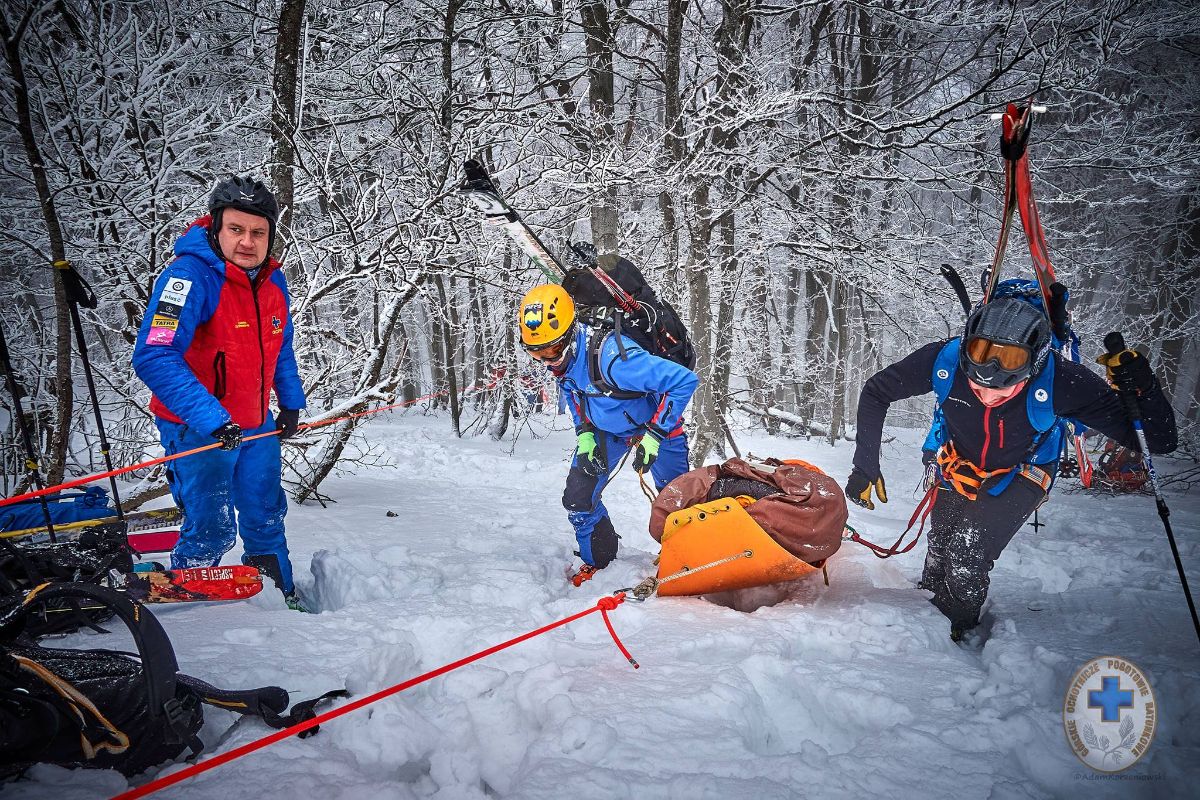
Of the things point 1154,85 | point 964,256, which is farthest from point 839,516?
point 1154,85

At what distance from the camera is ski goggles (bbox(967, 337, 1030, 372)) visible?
283cm

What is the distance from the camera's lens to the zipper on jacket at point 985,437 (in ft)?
10.2

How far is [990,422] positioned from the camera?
122 inches

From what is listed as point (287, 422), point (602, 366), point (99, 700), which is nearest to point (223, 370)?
point (287, 422)

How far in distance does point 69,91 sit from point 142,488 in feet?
11.2

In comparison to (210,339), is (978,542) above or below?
below

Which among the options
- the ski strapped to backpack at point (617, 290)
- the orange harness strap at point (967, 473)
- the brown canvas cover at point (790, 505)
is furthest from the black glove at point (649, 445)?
the orange harness strap at point (967, 473)

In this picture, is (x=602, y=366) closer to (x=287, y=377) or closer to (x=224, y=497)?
(x=287, y=377)

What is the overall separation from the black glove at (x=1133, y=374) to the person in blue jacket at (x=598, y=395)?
2258 mm

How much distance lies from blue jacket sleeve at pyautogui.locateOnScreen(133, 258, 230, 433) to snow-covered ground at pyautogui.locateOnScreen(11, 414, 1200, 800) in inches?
40.6

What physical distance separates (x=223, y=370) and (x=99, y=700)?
197 cm

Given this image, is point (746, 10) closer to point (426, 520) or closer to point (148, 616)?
point (426, 520)

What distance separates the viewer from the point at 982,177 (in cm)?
729

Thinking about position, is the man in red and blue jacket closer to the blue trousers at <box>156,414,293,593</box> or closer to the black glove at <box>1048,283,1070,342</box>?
the blue trousers at <box>156,414,293,593</box>
